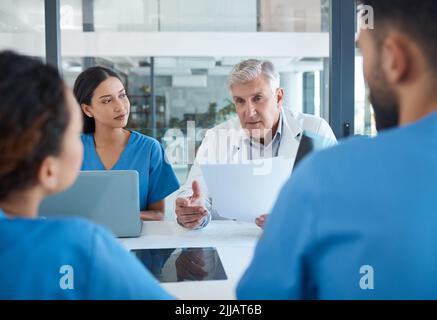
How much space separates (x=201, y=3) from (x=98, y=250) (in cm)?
270

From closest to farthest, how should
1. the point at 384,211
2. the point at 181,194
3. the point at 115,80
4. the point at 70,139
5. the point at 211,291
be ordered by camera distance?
1. the point at 384,211
2. the point at 70,139
3. the point at 211,291
4. the point at 181,194
5. the point at 115,80

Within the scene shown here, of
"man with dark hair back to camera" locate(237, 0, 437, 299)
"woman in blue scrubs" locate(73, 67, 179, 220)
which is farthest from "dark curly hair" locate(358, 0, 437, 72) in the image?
"woman in blue scrubs" locate(73, 67, 179, 220)

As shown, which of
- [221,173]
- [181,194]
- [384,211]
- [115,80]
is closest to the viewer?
[384,211]

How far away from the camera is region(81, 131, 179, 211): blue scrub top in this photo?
1.95 metres

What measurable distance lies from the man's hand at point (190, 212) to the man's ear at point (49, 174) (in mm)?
871

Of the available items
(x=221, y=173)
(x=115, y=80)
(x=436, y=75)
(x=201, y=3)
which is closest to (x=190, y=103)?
(x=201, y=3)

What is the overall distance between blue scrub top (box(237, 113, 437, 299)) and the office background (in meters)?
1.59

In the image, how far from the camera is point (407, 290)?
1.97ft

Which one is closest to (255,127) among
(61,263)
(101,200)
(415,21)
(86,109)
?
(86,109)

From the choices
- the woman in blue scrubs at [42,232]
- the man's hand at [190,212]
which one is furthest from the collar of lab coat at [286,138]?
the woman in blue scrubs at [42,232]

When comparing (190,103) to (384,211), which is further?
(190,103)

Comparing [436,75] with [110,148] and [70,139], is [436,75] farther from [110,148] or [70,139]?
[110,148]

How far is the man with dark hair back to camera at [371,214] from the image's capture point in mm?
569

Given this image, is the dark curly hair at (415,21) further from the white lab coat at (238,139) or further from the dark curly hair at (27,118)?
the white lab coat at (238,139)
